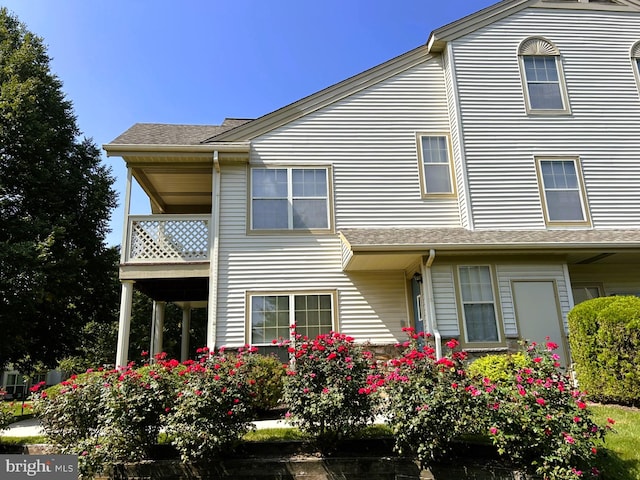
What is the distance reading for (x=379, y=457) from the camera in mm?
5008

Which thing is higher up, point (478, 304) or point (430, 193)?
point (430, 193)

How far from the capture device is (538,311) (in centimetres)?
904

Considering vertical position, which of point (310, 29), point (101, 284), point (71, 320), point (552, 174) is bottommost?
point (71, 320)

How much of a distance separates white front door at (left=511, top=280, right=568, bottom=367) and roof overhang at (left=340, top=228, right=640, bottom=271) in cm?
68

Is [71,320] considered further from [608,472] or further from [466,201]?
[608,472]

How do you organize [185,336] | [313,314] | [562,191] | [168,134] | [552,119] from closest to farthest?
1. [313,314]
2. [562,191]
3. [168,134]
4. [552,119]
5. [185,336]

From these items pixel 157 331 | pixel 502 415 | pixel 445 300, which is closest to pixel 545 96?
pixel 445 300

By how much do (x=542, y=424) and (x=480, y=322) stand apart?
4828 mm

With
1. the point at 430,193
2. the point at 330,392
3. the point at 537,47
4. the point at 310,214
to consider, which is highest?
the point at 537,47

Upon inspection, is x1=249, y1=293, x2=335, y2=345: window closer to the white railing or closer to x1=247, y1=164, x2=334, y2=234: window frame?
x1=247, y1=164, x2=334, y2=234: window frame

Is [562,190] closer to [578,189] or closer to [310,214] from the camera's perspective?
[578,189]

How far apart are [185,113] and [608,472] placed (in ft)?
46.4

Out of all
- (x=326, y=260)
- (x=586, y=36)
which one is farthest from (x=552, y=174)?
(x=326, y=260)

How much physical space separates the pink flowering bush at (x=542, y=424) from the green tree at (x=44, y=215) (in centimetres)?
1165
